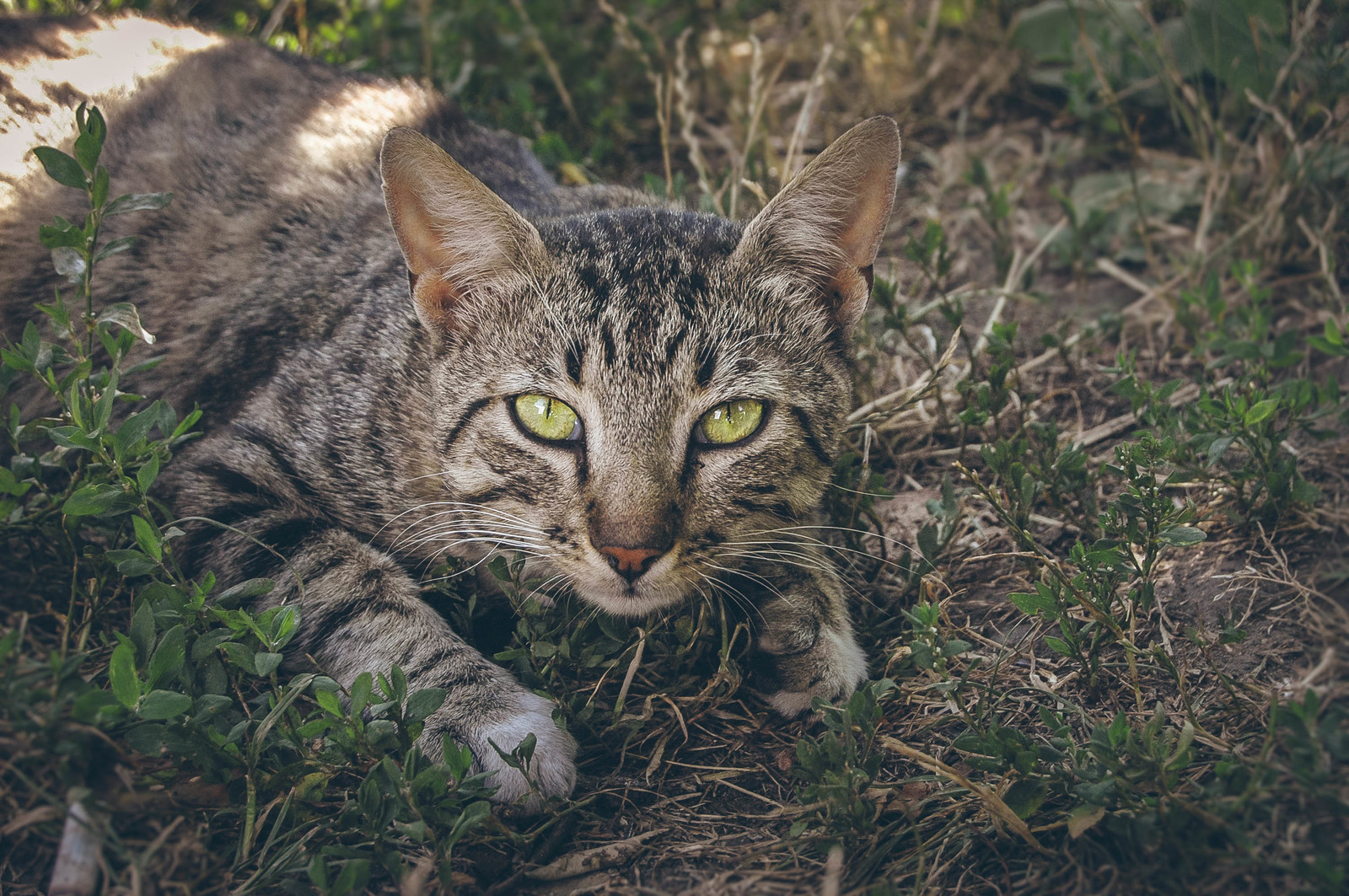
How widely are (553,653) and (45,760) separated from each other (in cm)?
107

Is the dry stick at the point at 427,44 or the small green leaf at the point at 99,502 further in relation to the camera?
the dry stick at the point at 427,44

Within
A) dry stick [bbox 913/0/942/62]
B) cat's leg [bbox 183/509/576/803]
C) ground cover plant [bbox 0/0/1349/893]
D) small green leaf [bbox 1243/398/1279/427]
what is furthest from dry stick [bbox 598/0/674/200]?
small green leaf [bbox 1243/398/1279/427]

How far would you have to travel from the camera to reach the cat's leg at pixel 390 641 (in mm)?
2176

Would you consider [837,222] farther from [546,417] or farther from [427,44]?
[427,44]

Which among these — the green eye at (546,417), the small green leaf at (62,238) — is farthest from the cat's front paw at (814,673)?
the small green leaf at (62,238)

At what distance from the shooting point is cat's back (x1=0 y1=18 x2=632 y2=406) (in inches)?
118

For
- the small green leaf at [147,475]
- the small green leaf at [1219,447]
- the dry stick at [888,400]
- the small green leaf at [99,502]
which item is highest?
the small green leaf at [147,475]

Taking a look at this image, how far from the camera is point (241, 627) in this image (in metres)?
2.06

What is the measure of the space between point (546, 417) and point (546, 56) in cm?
274

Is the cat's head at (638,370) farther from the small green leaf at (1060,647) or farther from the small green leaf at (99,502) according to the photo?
the small green leaf at (99,502)

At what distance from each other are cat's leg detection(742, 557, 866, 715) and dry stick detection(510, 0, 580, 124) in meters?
2.85

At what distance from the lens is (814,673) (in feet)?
7.93

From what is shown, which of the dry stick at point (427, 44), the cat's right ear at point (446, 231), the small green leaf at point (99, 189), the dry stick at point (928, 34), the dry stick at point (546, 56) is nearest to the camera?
the small green leaf at point (99, 189)

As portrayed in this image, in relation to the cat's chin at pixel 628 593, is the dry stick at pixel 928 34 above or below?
above
